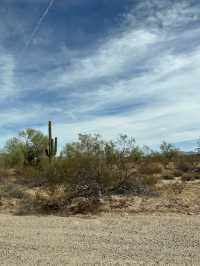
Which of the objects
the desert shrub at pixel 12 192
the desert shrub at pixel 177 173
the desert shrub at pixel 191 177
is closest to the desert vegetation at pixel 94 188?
the desert shrub at pixel 12 192

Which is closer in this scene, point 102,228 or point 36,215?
point 102,228

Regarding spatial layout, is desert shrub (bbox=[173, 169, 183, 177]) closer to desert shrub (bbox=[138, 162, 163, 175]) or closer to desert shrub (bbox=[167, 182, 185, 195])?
desert shrub (bbox=[138, 162, 163, 175])

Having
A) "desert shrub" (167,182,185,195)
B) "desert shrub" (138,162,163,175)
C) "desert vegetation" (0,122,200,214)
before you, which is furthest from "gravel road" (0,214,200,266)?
"desert shrub" (138,162,163,175)

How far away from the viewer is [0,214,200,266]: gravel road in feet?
25.2

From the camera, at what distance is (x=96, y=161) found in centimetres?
1546

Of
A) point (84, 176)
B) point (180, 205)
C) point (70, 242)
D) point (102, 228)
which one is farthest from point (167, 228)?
point (84, 176)

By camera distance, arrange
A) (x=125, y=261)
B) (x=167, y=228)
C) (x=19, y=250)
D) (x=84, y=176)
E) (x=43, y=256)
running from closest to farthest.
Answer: (x=125, y=261) < (x=43, y=256) < (x=19, y=250) < (x=167, y=228) < (x=84, y=176)

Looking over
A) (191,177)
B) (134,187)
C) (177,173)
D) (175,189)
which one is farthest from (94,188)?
(177,173)

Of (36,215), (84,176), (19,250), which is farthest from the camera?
(84,176)

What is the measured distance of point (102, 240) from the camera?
363 inches

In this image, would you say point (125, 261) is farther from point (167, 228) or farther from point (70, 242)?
point (167, 228)

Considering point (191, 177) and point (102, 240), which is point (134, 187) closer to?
point (102, 240)

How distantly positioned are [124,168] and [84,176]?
1.64m

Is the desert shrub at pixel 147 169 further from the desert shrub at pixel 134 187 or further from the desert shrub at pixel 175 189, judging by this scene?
the desert shrub at pixel 175 189
